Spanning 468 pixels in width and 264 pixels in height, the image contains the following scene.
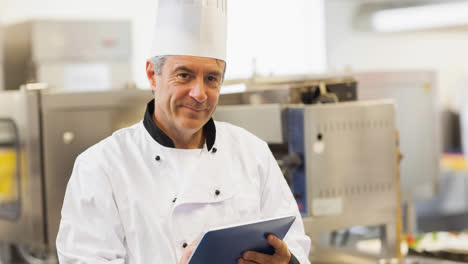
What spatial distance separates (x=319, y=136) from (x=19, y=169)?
4.06 ft

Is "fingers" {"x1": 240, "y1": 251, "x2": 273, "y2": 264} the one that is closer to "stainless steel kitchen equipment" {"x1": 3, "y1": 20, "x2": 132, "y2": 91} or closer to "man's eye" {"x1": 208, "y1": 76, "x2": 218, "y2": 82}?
"man's eye" {"x1": 208, "y1": 76, "x2": 218, "y2": 82}

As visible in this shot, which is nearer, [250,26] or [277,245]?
[277,245]

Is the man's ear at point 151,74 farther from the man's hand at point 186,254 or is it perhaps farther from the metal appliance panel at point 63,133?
the metal appliance panel at point 63,133

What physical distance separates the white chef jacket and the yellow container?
116 centimetres

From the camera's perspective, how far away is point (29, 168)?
2.65 m

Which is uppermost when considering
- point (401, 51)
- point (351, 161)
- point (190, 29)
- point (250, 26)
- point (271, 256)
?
point (250, 26)

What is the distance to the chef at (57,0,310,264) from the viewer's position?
1.67 meters

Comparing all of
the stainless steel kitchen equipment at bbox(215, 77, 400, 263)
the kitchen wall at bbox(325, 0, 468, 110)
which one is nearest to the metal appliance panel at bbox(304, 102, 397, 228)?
the stainless steel kitchen equipment at bbox(215, 77, 400, 263)

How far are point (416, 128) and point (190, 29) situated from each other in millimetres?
2294

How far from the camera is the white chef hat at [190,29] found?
1.79 meters

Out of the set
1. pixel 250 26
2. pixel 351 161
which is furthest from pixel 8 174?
pixel 250 26

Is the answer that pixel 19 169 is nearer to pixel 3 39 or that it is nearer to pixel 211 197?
pixel 211 197

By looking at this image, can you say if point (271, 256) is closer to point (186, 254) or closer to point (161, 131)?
point (186, 254)

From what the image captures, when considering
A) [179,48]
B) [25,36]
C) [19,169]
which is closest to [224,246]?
[179,48]
